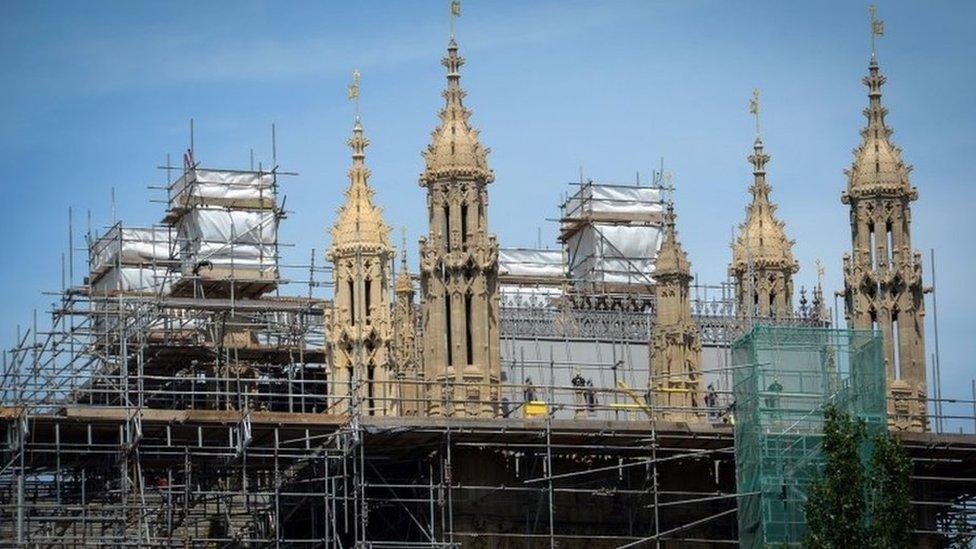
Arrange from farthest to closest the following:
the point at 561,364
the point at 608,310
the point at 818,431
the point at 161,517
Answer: the point at 608,310, the point at 561,364, the point at 161,517, the point at 818,431

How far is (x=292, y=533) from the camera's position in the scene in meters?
78.6

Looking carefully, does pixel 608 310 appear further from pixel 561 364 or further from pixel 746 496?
pixel 746 496

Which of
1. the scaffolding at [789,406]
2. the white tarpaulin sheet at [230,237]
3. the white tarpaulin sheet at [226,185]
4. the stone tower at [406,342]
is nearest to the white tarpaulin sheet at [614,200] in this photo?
the stone tower at [406,342]

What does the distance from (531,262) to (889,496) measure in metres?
46.4

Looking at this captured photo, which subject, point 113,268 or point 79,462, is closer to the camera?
point 79,462

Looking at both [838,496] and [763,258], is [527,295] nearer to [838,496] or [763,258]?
[763,258]

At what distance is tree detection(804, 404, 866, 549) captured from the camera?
63.6 m

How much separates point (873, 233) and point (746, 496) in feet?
37.4

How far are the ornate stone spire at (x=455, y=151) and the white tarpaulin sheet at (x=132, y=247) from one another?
16657 mm

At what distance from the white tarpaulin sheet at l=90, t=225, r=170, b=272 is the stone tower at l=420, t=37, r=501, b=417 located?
17294mm

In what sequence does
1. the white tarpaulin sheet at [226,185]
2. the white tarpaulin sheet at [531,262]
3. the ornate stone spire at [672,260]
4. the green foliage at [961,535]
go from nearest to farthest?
the green foliage at [961,535] → the ornate stone spire at [672,260] → the white tarpaulin sheet at [226,185] → the white tarpaulin sheet at [531,262]

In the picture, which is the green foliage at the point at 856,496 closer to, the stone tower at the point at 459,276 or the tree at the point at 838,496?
the tree at the point at 838,496

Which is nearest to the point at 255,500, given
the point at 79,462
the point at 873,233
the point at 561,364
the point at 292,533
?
the point at 292,533

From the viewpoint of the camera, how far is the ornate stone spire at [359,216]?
81750 mm
